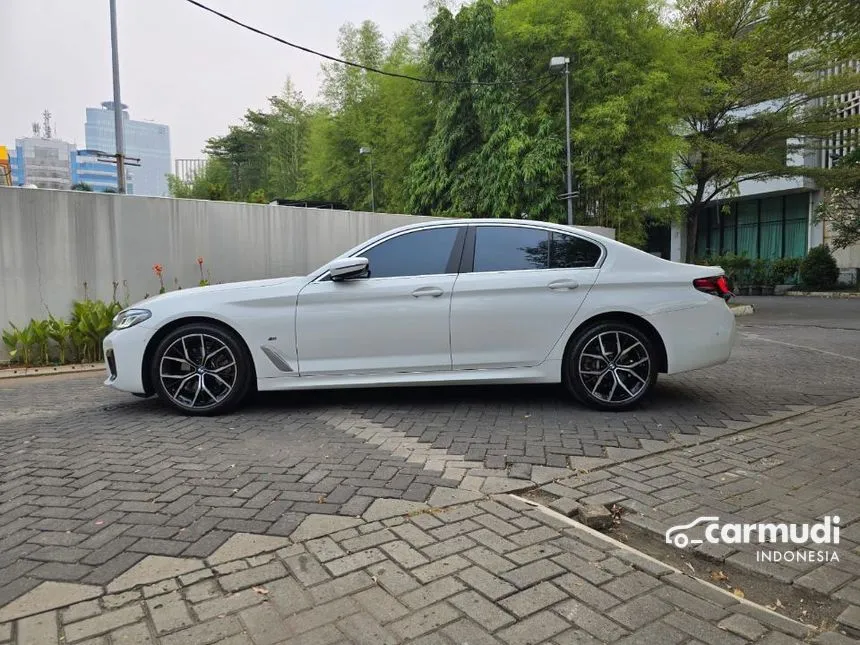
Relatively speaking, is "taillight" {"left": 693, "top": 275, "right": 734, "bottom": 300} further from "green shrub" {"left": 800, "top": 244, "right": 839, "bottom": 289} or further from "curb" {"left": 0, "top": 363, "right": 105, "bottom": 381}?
"green shrub" {"left": 800, "top": 244, "right": 839, "bottom": 289}

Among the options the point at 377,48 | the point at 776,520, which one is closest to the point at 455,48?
the point at 377,48

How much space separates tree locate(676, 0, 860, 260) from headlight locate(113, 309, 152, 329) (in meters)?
19.2

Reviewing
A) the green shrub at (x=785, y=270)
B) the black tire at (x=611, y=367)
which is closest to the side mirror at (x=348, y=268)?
the black tire at (x=611, y=367)

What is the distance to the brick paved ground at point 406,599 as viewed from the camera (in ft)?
6.75

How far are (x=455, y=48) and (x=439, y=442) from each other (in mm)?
21713

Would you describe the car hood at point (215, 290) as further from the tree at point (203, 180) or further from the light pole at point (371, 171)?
the tree at point (203, 180)

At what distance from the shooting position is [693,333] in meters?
4.82

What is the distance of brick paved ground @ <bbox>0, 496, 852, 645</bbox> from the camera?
6.75 feet

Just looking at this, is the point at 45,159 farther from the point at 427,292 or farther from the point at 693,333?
the point at 693,333

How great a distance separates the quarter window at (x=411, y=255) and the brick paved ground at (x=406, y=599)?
2515mm

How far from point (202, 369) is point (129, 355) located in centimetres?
56

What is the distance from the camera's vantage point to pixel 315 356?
480 cm

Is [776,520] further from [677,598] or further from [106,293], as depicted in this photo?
[106,293]

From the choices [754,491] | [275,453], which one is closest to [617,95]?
[754,491]
